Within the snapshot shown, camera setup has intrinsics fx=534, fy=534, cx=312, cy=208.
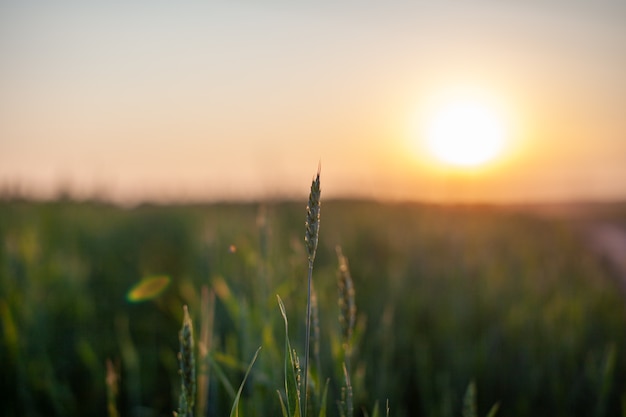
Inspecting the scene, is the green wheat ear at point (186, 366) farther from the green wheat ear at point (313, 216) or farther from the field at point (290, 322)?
the field at point (290, 322)

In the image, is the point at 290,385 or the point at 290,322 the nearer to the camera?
the point at 290,385

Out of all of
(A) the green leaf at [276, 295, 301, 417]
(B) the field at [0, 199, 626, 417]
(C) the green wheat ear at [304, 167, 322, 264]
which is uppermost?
(C) the green wheat ear at [304, 167, 322, 264]

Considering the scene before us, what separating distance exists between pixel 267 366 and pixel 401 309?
1606 mm

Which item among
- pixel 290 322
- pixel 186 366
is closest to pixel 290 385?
pixel 186 366

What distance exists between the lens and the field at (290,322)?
1.83 meters

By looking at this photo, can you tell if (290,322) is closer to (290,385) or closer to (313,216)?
(290,385)

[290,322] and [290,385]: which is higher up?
[290,385]

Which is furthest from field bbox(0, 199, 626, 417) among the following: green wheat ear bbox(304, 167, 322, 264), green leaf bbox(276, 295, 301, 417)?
green wheat ear bbox(304, 167, 322, 264)

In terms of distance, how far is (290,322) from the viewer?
2.13 meters

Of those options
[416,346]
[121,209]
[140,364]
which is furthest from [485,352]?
[121,209]

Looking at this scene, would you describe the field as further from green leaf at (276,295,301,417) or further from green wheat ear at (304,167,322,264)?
green wheat ear at (304,167,322,264)

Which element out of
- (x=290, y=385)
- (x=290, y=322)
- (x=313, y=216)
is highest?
(x=313, y=216)

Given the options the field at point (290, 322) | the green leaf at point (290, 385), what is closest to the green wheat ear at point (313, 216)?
the green leaf at point (290, 385)

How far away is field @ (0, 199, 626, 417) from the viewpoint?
72.1 inches
